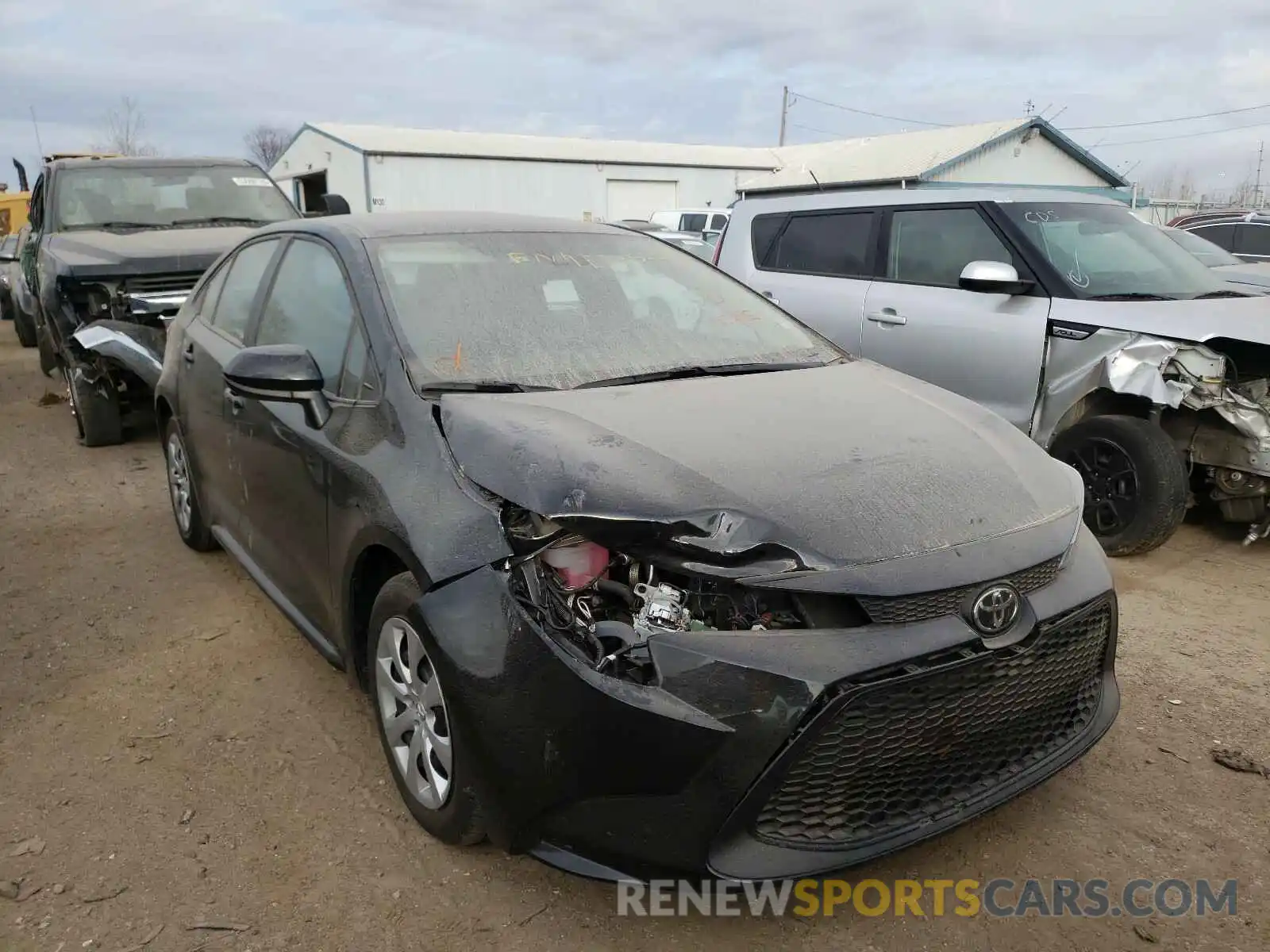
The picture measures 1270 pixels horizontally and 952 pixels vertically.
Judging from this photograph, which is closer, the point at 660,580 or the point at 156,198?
the point at 660,580

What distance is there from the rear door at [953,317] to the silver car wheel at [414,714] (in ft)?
12.4

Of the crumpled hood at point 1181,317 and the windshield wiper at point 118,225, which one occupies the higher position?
the windshield wiper at point 118,225

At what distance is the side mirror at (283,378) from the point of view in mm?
2844

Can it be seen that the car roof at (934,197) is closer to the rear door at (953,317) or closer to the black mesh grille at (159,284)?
the rear door at (953,317)

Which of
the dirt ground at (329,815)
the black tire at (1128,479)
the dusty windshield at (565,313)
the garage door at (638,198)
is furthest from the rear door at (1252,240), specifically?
the garage door at (638,198)

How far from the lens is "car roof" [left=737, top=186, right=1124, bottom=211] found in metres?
5.63

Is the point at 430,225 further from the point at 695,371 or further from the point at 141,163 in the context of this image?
the point at 141,163

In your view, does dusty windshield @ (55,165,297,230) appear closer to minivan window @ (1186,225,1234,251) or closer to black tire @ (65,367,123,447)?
black tire @ (65,367,123,447)

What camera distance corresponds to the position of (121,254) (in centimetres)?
702

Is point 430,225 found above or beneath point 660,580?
above

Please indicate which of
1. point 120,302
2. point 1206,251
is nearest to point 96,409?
point 120,302

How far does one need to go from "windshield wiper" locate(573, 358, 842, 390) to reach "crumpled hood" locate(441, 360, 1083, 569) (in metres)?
0.07

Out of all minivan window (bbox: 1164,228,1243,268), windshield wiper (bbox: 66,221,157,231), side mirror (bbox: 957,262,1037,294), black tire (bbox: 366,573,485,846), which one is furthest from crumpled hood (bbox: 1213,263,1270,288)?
windshield wiper (bbox: 66,221,157,231)

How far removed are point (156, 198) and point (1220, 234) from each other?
49.9 ft
